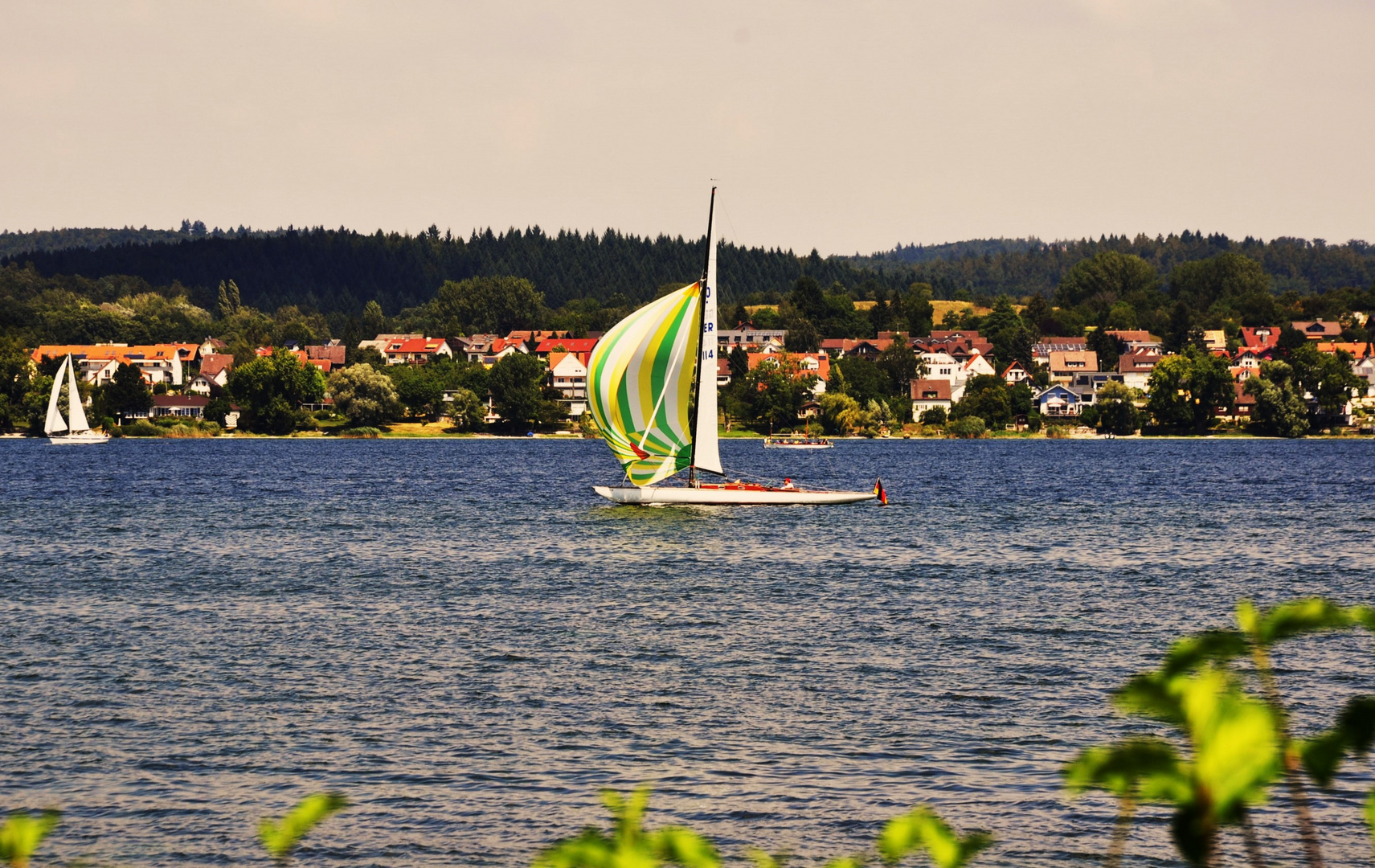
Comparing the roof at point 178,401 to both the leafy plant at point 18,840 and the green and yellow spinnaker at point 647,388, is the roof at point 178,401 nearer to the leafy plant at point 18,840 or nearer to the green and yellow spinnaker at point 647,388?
the green and yellow spinnaker at point 647,388

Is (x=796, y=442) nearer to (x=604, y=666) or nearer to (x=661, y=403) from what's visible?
(x=661, y=403)

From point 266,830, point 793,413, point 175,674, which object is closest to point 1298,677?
point 175,674

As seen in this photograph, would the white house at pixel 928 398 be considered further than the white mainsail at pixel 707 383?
Yes

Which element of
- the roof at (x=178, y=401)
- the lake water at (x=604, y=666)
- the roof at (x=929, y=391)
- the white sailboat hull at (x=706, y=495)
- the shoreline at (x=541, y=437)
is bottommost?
the shoreline at (x=541, y=437)

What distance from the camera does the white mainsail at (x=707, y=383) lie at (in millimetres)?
62844

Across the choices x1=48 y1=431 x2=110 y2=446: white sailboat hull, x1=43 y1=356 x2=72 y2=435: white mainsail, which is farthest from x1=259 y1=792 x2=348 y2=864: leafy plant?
x1=48 y1=431 x2=110 y2=446: white sailboat hull

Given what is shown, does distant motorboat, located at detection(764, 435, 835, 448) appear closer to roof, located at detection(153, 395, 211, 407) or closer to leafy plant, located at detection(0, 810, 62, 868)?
roof, located at detection(153, 395, 211, 407)

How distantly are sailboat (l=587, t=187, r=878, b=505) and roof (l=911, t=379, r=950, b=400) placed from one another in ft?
425

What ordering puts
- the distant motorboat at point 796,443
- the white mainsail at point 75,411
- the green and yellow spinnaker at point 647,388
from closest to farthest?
the green and yellow spinnaker at point 647,388
the distant motorboat at point 796,443
the white mainsail at point 75,411

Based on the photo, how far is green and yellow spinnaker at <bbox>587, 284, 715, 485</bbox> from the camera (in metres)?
61.1

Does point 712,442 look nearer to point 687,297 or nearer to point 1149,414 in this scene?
point 687,297

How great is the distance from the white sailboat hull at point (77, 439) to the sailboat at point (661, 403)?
361ft

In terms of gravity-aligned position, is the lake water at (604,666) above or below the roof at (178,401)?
below

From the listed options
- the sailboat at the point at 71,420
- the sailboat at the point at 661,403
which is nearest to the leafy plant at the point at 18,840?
the sailboat at the point at 661,403
